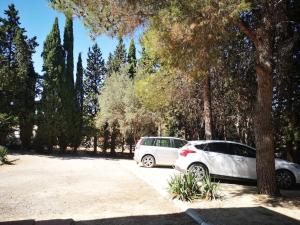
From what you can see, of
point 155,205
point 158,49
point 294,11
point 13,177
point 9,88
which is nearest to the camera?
point 155,205

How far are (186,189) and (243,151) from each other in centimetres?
477

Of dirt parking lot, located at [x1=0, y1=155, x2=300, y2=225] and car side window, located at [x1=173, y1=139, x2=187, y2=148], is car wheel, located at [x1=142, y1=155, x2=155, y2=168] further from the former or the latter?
dirt parking lot, located at [x1=0, y1=155, x2=300, y2=225]

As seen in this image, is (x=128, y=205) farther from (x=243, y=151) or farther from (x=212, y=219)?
(x=243, y=151)

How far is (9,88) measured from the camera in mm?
32844

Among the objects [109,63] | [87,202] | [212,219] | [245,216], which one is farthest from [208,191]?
[109,63]

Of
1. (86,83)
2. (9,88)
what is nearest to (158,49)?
(9,88)

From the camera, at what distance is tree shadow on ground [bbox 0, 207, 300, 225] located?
772 cm

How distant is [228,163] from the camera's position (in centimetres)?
1382

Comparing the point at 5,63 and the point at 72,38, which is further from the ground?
the point at 72,38

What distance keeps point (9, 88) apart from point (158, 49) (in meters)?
25.4

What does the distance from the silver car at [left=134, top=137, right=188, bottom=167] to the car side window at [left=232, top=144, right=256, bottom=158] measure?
598 centimetres

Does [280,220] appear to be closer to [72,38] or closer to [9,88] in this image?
[9,88]

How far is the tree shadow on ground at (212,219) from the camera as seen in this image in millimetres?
7721

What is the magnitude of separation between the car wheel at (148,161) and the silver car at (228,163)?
5.68 meters
